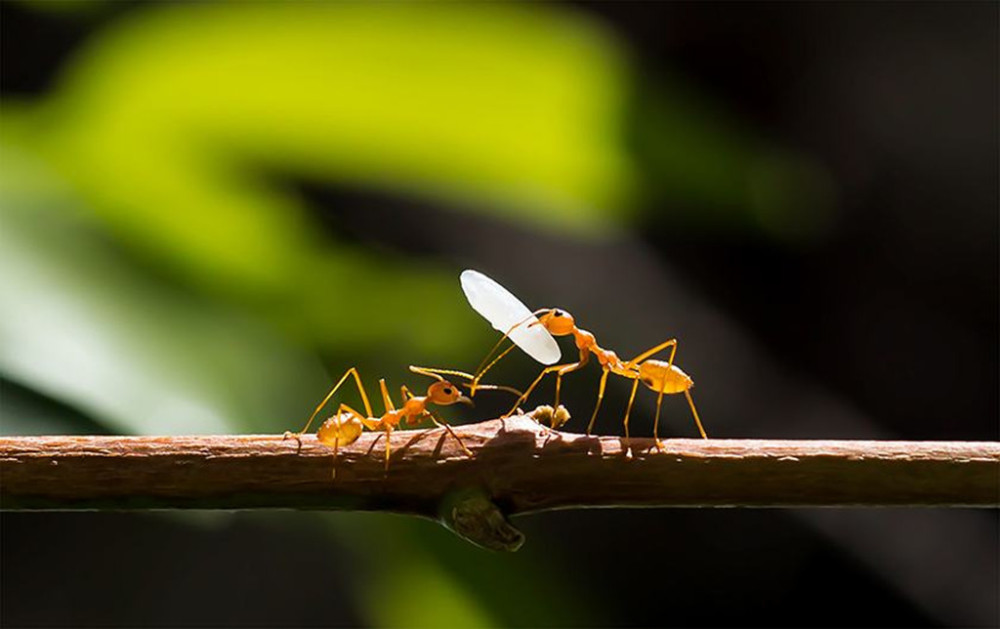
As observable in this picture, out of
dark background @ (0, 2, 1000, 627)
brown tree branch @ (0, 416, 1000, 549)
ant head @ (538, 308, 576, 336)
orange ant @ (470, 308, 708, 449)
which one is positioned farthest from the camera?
dark background @ (0, 2, 1000, 627)

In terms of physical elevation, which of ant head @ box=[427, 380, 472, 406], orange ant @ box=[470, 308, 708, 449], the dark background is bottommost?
the dark background

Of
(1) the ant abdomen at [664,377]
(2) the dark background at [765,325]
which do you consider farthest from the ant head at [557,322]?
(2) the dark background at [765,325]

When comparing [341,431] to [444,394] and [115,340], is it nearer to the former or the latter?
[444,394]

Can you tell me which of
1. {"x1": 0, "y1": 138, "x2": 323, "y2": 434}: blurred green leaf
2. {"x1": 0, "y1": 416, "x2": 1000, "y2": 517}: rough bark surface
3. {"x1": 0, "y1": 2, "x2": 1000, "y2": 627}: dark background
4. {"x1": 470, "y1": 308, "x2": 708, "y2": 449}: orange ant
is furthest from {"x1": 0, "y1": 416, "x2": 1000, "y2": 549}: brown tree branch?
{"x1": 0, "y1": 2, "x2": 1000, "y2": 627}: dark background

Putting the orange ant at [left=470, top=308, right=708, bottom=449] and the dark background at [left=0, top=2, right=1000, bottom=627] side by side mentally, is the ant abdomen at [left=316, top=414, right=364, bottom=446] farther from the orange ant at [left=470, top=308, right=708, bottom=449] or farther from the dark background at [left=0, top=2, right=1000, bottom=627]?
the dark background at [left=0, top=2, right=1000, bottom=627]

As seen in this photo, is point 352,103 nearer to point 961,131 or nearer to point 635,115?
point 635,115

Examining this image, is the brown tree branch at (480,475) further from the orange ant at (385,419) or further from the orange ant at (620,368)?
the orange ant at (620,368)

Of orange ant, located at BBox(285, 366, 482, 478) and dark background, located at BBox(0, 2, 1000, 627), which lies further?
dark background, located at BBox(0, 2, 1000, 627)
